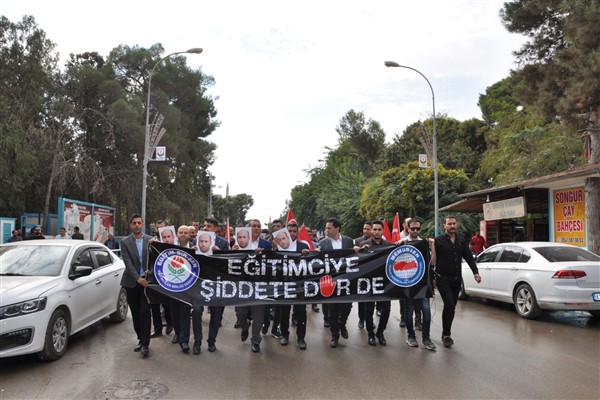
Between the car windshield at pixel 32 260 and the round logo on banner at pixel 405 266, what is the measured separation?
4726 millimetres

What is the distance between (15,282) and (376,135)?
209 feet

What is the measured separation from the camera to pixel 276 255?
24.3 feet

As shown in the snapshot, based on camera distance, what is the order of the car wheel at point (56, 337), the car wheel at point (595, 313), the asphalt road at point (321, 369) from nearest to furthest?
the asphalt road at point (321, 369), the car wheel at point (56, 337), the car wheel at point (595, 313)

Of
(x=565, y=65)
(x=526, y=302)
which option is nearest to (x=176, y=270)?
(x=526, y=302)

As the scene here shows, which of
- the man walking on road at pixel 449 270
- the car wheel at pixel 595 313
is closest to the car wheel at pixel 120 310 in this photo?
the man walking on road at pixel 449 270

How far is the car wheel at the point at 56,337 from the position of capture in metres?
6.10

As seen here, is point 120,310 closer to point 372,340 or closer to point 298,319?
point 298,319

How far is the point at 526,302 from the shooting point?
31.6 ft

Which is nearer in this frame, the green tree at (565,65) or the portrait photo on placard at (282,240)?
the portrait photo on placard at (282,240)

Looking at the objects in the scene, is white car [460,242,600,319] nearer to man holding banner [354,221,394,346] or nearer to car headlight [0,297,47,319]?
man holding banner [354,221,394,346]

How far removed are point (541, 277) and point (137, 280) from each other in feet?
23.4

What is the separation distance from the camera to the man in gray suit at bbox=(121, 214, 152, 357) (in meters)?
6.66

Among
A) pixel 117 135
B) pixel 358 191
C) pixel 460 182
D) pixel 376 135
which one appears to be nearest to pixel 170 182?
pixel 117 135

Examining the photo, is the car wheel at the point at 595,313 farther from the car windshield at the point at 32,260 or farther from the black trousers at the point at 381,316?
the car windshield at the point at 32,260
